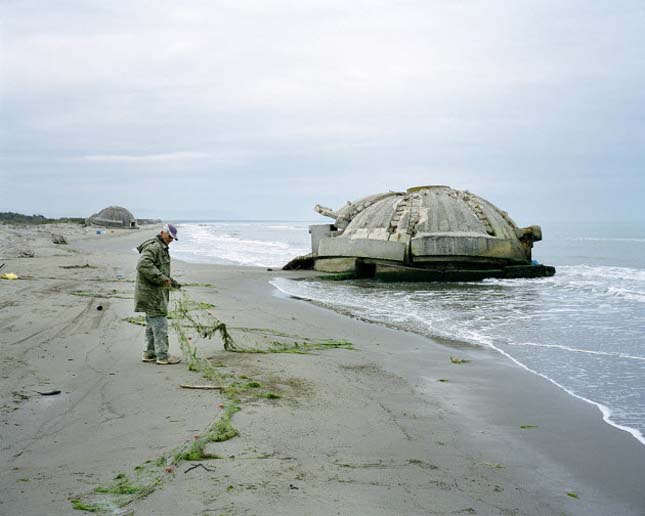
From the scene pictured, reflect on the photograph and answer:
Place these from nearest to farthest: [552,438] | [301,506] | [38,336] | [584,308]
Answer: [301,506] < [552,438] < [38,336] < [584,308]

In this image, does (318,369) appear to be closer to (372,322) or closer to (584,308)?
(372,322)

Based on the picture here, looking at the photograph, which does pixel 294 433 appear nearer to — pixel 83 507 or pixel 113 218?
pixel 83 507

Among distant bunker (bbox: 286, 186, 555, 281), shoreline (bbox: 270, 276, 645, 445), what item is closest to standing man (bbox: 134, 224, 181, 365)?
shoreline (bbox: 270, 276, 645, 445)

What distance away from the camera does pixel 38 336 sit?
820cm

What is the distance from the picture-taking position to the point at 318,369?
23.6 ft

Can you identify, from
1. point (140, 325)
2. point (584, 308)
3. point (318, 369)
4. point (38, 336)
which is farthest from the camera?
point (584, 308)

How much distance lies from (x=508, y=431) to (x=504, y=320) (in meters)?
6.86

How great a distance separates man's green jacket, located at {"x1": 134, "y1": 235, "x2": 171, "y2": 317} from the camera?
7375 mm

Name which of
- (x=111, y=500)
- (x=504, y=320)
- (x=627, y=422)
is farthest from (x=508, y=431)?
(x=504, y=320)

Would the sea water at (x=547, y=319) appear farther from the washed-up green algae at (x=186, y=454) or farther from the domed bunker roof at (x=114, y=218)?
the domed bunker roof at (x=114, y=218)

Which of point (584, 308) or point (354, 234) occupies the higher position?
point (354, 234)

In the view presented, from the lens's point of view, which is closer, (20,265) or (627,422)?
(627,422)

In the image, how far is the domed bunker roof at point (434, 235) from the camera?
64.0 feet

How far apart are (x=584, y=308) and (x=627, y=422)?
8380 mm
